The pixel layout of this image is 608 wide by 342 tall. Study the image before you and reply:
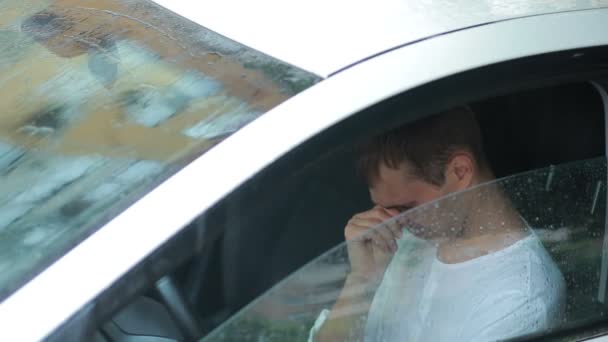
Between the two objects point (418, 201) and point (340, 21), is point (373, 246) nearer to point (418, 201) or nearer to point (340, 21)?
point (418, 201)

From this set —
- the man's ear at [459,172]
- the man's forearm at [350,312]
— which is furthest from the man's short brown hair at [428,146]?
the man's forearm at [350,312]

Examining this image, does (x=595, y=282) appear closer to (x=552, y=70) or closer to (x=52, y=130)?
(x=552, y=70)

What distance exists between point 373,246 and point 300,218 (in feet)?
0.98

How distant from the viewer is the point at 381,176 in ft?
6.42

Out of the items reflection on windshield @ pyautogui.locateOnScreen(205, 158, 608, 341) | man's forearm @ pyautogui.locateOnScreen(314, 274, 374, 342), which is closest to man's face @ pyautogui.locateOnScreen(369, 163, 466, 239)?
reflection on windshield @ pyautogui.locateOnScreen(205, 158, 608, 341)

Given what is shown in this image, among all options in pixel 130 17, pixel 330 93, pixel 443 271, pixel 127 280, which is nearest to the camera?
pixel 127 280

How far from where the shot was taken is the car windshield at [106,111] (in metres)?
1.54

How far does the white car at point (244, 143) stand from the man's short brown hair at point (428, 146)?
0.20ft

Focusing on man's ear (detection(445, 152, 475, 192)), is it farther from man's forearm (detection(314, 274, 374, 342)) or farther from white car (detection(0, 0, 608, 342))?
man's forearm (detection(314, 274, 374, 342))

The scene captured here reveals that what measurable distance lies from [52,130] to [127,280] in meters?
0.45

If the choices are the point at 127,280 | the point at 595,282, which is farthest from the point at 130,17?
the point at 595,282

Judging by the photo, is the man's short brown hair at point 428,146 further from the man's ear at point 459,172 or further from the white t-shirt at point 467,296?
the white t-shirt at point 467,296

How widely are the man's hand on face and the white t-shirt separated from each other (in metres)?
0.02

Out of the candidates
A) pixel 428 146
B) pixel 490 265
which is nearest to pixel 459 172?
pixel 428 146
